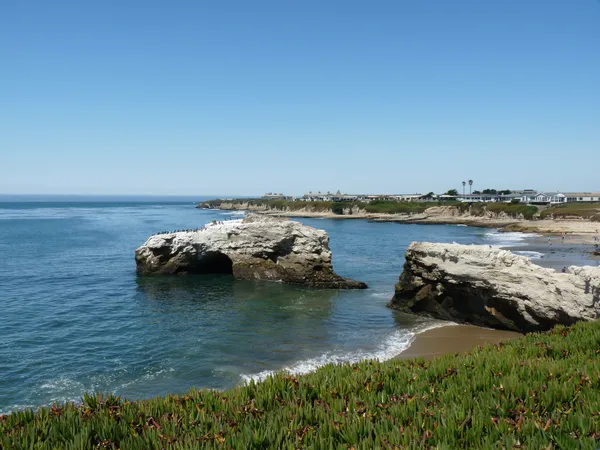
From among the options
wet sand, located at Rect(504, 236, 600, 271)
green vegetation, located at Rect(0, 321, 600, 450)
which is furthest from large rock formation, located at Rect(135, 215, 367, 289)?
green vegetation, located at Rect(0, 321, 600, 450)

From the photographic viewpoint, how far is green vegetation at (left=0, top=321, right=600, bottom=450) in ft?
19.7

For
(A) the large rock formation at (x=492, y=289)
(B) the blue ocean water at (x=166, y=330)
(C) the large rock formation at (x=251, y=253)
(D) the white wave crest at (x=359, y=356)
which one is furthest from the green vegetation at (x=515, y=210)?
(D) the white wave crest at (x=359, y=356)

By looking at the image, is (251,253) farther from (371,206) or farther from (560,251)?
(371,206)

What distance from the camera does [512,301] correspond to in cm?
2122

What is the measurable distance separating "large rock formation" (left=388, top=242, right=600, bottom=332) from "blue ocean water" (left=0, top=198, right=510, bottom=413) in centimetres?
179

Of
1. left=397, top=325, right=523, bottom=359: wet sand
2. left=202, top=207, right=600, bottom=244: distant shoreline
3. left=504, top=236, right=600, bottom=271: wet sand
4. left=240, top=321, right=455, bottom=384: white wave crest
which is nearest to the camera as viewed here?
left=240, top=321, right=455, bottom=384: white wave crest

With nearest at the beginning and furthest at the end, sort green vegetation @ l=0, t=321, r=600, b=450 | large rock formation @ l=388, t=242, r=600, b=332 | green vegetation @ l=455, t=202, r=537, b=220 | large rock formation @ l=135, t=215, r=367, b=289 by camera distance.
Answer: green vegetation @ l=0, t=321, r=600, b=450, large rock formation @ l=388, t=242, r=600, b=332, large rock formation @ l=135, t=215, r=367, b=289, green vegetation @ l=455, t=202, r=537, b=220

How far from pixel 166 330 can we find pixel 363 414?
17.3m

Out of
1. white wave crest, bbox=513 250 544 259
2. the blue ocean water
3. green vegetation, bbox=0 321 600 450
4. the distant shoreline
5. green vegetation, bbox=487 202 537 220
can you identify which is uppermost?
green vegetation, bbox=487 202 537 220

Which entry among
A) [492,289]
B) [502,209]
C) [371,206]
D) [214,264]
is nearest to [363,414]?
[492,289]

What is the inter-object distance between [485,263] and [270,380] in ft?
54.0

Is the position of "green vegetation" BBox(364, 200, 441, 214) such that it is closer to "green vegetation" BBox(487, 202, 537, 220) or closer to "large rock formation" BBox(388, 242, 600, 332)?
"green vegetation" BBox(487, 202, 537, 220)

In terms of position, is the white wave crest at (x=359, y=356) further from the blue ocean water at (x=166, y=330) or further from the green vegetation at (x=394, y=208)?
the green vegetation at (x=394, y=208)

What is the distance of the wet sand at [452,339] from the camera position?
1891cm
